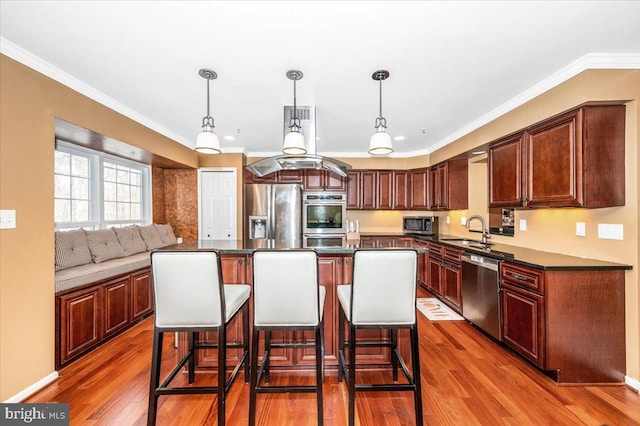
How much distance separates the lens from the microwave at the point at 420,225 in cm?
510

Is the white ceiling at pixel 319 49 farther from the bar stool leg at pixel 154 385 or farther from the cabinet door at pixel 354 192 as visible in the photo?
the cabinet door at pixel 354 192

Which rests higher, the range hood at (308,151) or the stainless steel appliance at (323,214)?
the range hood at (308,151)

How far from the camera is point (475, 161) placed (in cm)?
427

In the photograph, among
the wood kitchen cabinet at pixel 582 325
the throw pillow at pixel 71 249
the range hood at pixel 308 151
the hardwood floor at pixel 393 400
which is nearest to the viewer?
the hardwood floor at pixel 393 400

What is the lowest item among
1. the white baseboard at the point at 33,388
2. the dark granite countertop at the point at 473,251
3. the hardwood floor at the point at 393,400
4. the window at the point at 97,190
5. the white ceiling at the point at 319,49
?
the hardwood floor at the point at 393,400

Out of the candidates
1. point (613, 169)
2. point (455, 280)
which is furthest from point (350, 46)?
point (455, 280)

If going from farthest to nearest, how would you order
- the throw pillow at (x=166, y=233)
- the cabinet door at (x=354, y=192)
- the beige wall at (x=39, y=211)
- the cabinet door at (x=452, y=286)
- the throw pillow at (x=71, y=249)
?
the cabinet door at (x=354, y=192)
the throw pillow at (x=166, y=233)
the cabinet door at (x=452, y=286)
the throw pillow at (x=71, y=249)
the beige wall at (x=39, y=211)

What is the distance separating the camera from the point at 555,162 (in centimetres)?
235

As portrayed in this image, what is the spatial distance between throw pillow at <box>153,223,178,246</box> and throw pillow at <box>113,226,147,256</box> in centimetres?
44

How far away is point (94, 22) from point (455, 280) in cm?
407

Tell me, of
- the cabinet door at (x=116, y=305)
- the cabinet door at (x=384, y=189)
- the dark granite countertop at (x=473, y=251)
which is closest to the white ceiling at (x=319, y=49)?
the dark granite countertop at (x=473, y=251)

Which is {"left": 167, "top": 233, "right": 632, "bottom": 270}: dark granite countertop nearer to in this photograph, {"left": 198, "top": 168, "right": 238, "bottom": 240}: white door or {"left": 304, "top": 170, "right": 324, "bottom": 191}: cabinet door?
{"left": 198, "top": 168, "right": 238, "bottom": 240}: white door

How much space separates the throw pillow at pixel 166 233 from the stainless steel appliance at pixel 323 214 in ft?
6.94

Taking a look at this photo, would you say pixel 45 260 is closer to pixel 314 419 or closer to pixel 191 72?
pixel 191 72
